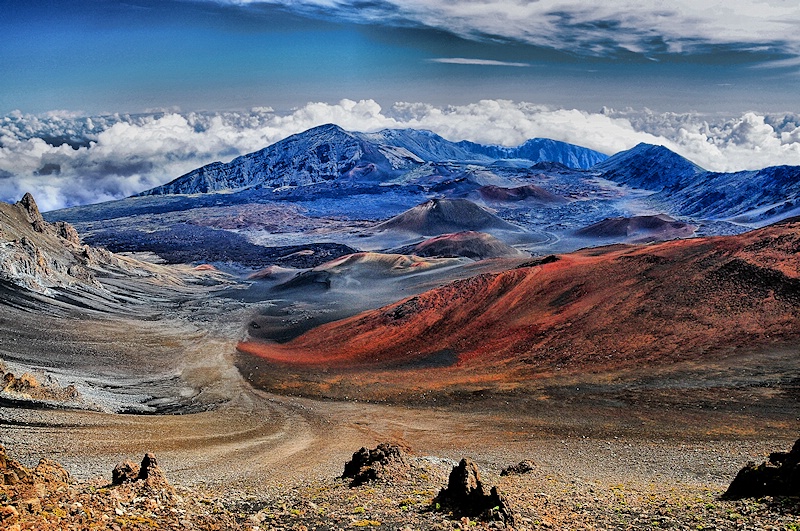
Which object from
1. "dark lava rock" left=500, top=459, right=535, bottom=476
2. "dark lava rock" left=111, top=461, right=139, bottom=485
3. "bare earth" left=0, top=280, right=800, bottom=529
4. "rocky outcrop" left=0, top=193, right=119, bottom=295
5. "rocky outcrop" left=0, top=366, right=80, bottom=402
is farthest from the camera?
"rocky outcrop" left=0, top=193, right=119, bottom=295

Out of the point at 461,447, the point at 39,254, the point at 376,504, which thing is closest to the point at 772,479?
the point at 376,504

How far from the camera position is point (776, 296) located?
41.0 m

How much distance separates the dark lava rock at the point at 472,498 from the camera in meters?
13.3

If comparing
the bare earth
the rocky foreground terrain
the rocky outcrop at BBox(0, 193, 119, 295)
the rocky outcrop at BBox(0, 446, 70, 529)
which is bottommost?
the bare earth

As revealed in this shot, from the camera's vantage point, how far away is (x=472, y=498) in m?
14.3

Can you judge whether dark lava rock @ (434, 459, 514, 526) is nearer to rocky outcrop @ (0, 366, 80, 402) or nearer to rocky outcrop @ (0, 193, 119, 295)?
rocky outcrop @ (0, 366, 80, 402)

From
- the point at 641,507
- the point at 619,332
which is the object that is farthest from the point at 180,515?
the point at 619,332

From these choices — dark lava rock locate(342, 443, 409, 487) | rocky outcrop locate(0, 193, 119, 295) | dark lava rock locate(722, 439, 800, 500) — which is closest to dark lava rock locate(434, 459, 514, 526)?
dark lava rock locate(342, 443, 409, 487)

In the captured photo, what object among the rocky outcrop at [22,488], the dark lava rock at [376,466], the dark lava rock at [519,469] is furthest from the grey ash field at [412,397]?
the dark lava rock at [519,469]

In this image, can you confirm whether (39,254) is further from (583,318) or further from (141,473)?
(141,473)

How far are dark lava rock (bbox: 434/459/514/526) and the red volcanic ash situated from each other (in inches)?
1036

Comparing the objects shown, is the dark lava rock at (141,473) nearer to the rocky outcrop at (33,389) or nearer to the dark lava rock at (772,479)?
the dark lava rock at (772,479)

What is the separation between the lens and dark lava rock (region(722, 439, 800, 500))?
14.2 meters

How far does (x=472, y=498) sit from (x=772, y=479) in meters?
7.90
